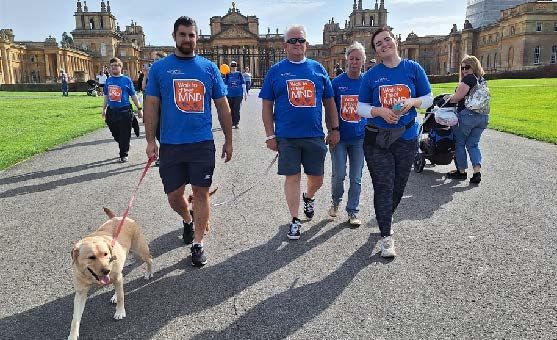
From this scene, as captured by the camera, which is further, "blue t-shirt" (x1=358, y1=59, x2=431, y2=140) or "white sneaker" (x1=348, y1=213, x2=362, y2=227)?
"white sneaker" (x1=348, y1=213, x2=362, y2=227)

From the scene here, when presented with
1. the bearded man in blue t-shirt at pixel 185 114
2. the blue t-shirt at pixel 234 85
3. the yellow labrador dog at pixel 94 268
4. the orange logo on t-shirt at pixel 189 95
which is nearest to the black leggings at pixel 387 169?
the bearded man in blue t-shirt at pixel 185 114

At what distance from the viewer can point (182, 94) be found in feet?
14.0

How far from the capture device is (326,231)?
18.1ft

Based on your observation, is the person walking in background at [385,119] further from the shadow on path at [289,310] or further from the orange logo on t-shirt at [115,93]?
the orange logo on t-shirt at [115,93]

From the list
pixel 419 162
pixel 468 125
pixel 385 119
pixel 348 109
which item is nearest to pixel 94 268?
pixel 385 119

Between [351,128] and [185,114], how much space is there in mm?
2311

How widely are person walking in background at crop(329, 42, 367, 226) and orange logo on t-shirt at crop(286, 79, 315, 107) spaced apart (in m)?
0.85

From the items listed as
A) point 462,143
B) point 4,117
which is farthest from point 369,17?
point 462,143

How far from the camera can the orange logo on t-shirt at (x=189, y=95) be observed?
4.24 metres

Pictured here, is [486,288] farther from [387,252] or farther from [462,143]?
[462,143]

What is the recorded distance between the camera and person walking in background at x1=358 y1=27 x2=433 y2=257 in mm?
4570

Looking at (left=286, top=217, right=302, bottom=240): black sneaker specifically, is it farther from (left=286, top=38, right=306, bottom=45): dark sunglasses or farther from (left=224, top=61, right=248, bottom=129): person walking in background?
(left=224, top=61, right=248, bottom=129): person walking in background

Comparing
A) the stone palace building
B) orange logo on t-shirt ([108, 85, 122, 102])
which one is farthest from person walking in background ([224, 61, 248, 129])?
the stone palace building

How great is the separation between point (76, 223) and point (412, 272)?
4.24 m
